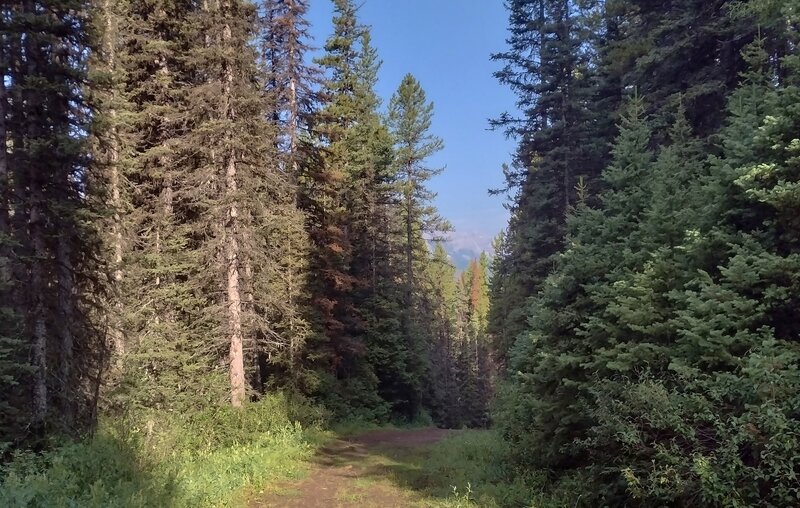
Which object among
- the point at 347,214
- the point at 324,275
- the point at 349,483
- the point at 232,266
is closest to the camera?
the point at 349,483

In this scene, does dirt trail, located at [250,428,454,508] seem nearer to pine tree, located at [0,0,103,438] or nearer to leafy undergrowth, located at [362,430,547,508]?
leafy undergrowth, located at [362,430,547,508]

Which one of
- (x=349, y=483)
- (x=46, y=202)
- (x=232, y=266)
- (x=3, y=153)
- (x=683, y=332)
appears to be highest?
(x=3, y=153)

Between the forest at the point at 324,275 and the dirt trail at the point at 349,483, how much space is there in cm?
14

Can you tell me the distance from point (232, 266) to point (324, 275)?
327 inches

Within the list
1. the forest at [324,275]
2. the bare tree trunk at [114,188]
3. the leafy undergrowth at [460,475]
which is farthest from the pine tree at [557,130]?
the bare tree trunk at [114,188]

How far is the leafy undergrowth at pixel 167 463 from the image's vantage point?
706cm

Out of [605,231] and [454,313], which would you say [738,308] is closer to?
[605,231]

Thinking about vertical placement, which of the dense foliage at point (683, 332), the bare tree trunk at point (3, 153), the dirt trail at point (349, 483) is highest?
the bare tree trunk at point (3, 153)

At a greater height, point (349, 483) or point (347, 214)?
point (347, 214)

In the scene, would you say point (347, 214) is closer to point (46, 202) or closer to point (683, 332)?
point (46, 202)

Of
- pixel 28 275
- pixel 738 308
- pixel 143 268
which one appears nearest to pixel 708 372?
pixel 738 308

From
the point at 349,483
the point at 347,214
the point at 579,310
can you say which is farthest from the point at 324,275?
the point at 579,310

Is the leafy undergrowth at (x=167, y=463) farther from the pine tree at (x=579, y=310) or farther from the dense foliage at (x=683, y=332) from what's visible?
the dense foliage at (x=683, y=332)

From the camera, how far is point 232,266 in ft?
51.5
